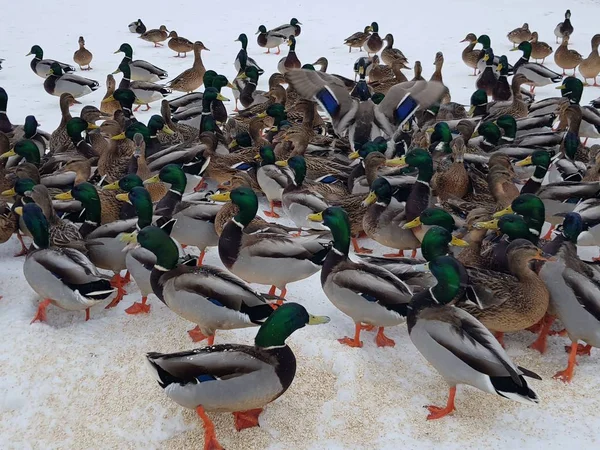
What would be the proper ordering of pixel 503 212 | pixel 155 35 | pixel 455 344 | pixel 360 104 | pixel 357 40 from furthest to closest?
1. pixel 155 35
2. pixel 357 40
3. pixel 360 104
4. pixel 503 212
5. pixel 455 344

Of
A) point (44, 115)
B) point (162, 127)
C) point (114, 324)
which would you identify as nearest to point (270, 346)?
point (114, 324)

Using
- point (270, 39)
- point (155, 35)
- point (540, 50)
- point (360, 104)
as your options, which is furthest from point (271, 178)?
point (155, 35)

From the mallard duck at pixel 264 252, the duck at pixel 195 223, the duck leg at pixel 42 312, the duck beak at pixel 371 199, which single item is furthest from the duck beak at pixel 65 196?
the duck beak at pixel 371 199

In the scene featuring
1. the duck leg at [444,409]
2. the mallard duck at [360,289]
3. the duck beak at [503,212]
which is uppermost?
the duck beak at [503,212]

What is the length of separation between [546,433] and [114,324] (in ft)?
9.55

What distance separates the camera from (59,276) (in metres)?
4.32

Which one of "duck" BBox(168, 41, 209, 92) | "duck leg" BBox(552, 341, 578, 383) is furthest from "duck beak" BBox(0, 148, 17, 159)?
"duck leg" BBox(552, 341, 578, 383)

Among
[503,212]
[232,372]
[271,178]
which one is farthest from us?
[271,178]

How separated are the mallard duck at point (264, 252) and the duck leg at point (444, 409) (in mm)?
1345

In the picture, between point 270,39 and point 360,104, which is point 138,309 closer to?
point 360,104

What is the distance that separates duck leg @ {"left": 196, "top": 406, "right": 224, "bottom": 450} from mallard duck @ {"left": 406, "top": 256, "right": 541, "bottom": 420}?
4.08ft

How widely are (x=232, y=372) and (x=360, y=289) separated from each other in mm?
1116

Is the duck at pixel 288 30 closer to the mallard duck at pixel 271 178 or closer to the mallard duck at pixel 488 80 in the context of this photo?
the mallard duck at pixel 488 80

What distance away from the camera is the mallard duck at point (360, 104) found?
7.24m
